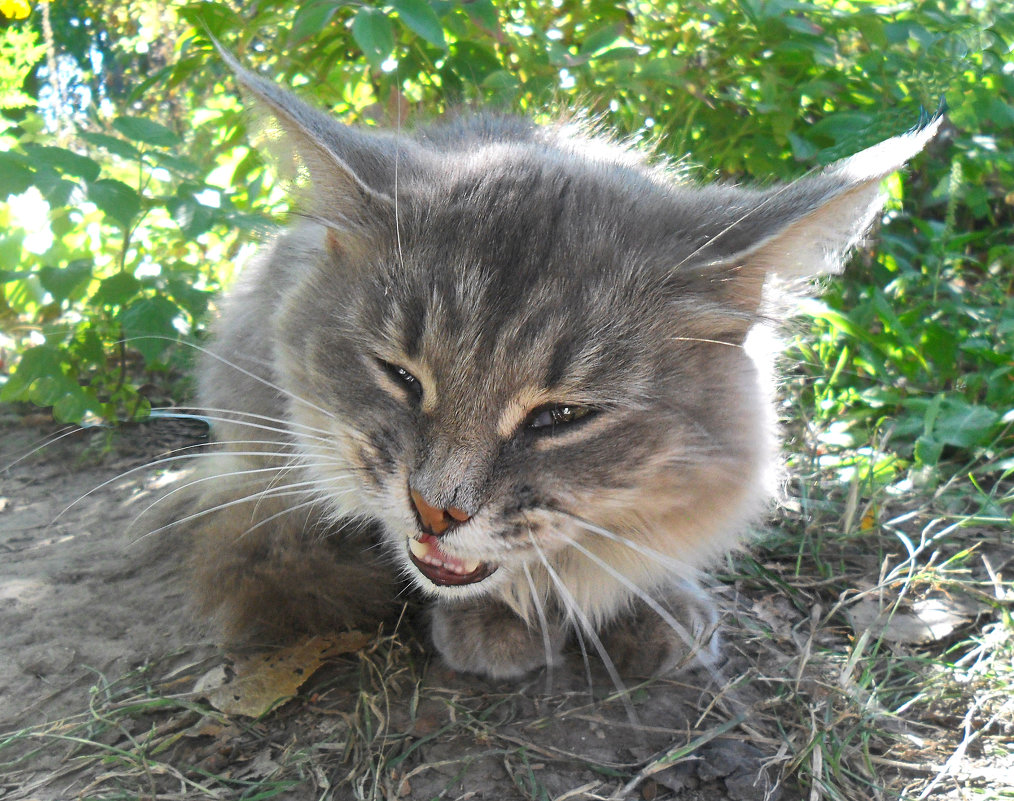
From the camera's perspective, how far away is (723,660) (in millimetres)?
2201

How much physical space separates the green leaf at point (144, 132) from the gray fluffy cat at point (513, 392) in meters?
0.94

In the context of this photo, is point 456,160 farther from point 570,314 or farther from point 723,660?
point 723,660

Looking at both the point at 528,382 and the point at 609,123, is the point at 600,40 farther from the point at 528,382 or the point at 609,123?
the point at 528,382

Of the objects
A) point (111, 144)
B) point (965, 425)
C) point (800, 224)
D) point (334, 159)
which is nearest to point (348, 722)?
point (334, 159)

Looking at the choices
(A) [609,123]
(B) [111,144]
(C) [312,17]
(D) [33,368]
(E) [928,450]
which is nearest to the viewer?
(C) [312,17]

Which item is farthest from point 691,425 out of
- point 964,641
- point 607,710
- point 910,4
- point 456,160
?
point 910,4

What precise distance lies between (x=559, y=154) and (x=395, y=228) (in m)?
0.62

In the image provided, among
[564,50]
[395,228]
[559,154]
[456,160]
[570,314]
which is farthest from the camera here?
[564,50]

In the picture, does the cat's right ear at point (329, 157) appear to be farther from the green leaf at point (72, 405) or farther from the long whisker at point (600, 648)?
the green leaf at point (72, 405)

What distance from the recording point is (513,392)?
1.76 metres

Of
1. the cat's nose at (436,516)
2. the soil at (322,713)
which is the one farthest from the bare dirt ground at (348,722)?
the cat's nose at (436,516)

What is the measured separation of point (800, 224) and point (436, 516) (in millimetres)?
985

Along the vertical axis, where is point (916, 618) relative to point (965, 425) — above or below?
below

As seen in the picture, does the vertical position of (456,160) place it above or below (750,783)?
above
